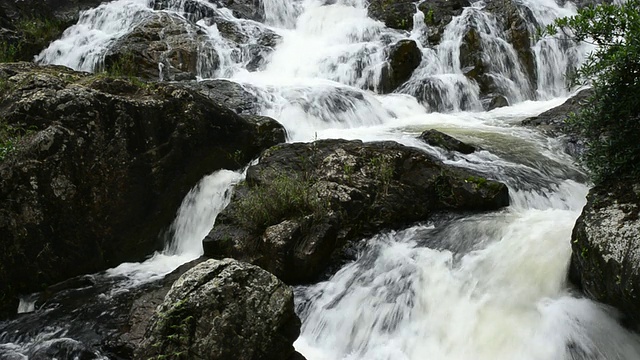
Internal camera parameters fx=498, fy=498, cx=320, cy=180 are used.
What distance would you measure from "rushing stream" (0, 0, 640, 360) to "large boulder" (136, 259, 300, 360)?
1.23 metres

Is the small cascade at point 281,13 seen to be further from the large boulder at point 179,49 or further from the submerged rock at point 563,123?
the submerged rock at point 563,123

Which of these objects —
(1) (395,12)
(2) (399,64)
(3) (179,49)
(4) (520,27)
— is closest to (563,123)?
(2) (399,64)

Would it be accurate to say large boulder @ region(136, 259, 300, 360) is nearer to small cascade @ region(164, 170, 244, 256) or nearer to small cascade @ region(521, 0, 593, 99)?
small cascade @ region(164, 170, 244, 256)

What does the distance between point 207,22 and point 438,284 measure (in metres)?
15.5

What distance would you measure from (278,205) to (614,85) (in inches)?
175

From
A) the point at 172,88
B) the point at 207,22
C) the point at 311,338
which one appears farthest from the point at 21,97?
the point at 207,22

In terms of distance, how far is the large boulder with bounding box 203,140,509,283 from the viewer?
6.91 meters

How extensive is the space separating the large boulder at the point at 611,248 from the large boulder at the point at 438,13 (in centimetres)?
1336

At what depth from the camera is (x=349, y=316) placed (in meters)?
5.98

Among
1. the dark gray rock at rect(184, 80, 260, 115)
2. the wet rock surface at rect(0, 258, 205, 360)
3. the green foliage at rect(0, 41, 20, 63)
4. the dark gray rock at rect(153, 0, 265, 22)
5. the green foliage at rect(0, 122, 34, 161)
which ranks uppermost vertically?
the dark gray rock at rect(153, 0, 265, 22)

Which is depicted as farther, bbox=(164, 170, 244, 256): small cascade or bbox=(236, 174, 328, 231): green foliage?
bbox=(164, 170, 244, 256): small cascade

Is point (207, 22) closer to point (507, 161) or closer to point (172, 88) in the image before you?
point (172, 88)

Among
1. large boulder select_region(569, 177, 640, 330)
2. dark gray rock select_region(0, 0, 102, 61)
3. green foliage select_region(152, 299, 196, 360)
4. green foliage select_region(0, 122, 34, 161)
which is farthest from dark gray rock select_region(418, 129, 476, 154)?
dark gray rock select_region(0, 0, 102, 61)

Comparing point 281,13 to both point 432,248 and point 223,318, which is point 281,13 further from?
point 223,318
